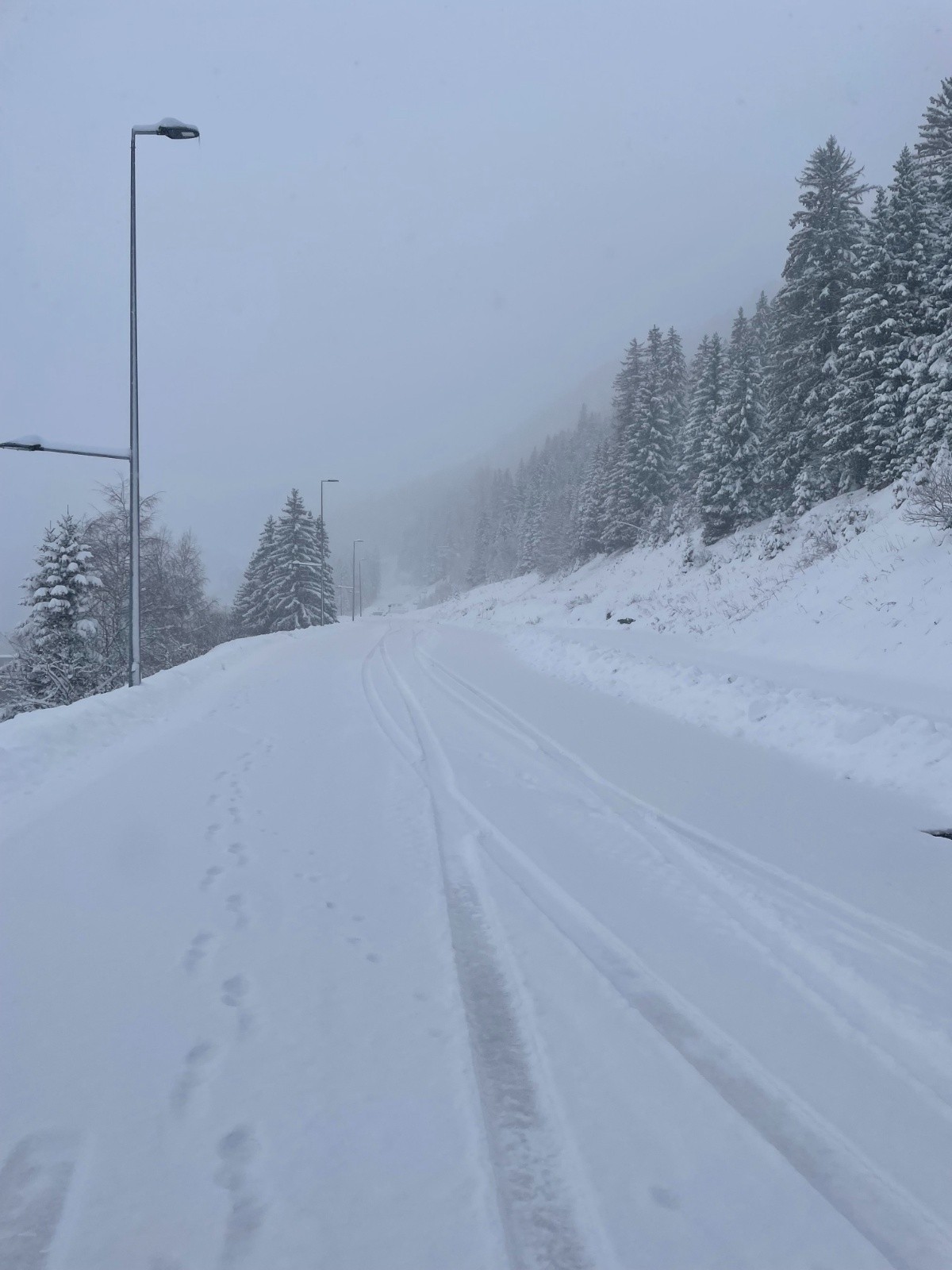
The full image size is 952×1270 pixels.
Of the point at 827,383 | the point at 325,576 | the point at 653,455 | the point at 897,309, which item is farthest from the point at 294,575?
the point at 897,309

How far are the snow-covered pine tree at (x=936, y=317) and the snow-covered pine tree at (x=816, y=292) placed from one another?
7.99 ft

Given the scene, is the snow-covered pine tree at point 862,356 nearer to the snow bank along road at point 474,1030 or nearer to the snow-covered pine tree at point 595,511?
the snow bank along road at point 474,1030

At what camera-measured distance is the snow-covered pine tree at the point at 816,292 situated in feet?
80.0

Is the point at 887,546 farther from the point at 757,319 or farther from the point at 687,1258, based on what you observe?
the point at 757,319

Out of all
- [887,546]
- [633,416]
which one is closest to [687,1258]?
[887,546]

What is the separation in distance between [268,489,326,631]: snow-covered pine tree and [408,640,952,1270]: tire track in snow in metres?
41.9

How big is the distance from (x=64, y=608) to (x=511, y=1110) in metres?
23.1

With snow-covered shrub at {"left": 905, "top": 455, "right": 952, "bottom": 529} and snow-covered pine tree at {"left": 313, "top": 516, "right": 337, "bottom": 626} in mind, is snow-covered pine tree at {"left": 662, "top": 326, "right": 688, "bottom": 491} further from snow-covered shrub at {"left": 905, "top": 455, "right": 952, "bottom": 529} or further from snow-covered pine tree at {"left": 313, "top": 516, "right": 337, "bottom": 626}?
snow-covered shrub at {"left": 905, "top": 455, "right": 952, "bottom": 529}

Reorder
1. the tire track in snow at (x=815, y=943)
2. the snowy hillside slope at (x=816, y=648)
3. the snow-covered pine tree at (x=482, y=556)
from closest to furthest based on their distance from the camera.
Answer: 1. the tire track in snow at (x=815, y=943)
2. the snowy hillside slope at (x=816, y=648)
3. the snow-covered pine tree at (x=482, y=556)

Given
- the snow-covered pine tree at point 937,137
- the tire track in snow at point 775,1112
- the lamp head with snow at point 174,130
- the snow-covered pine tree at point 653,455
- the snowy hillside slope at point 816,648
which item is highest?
the snow-covered pine tree at point 937,137

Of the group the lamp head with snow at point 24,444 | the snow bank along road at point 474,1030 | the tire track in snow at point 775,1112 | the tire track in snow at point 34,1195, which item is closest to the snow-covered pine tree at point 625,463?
the lamp head with snow at point 24,444

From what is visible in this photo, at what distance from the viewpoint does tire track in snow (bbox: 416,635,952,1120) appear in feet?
8.64

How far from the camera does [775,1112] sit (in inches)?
89.8

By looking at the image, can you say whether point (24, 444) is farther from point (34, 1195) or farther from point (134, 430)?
point (34, 1195)
